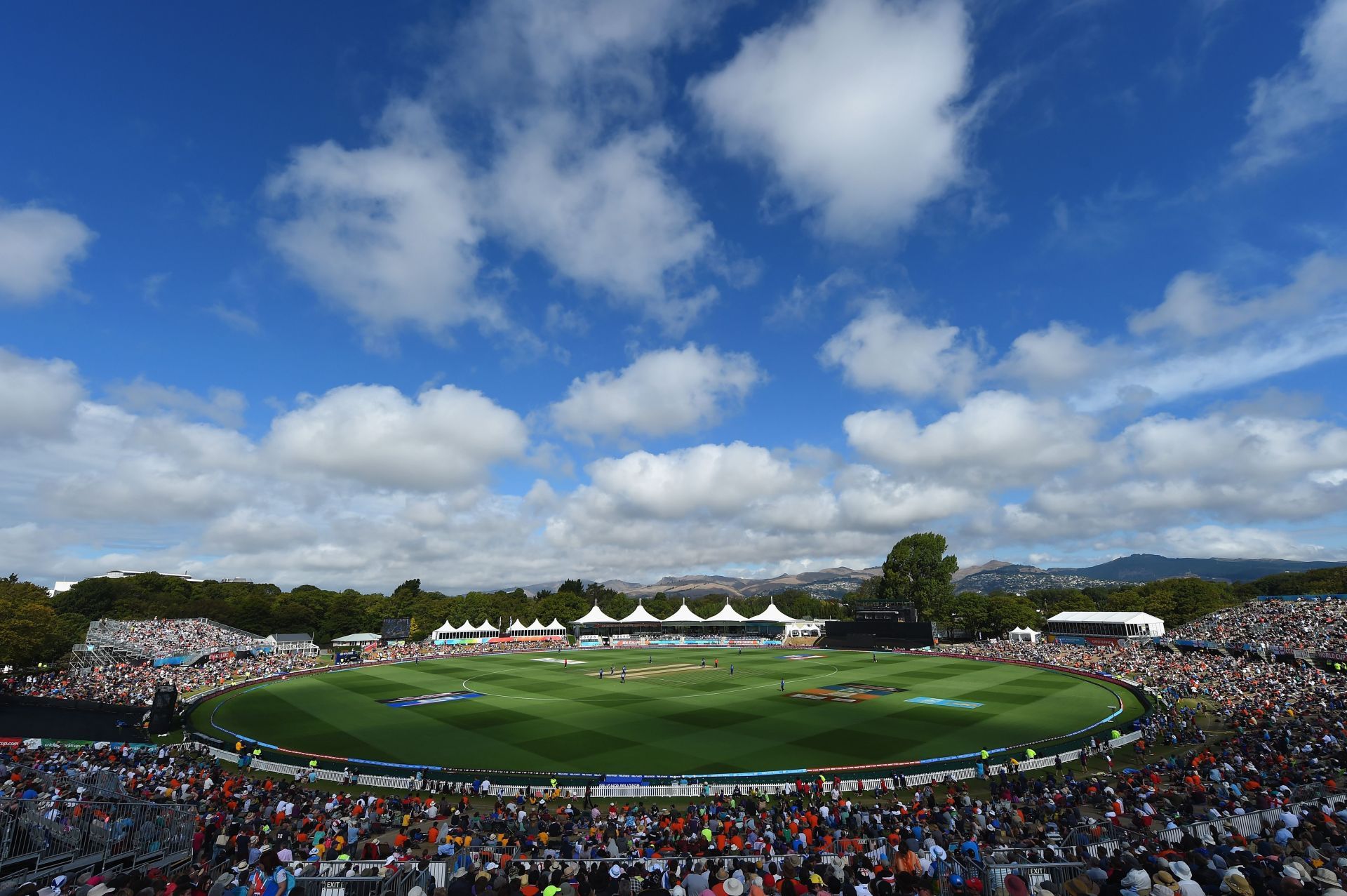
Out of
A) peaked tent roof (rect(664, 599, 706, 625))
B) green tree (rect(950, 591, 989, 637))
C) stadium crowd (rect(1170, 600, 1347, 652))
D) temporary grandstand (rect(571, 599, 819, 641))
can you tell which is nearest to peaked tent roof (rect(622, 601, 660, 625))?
temporary grandstand (rect(571, 599, 819, 641))

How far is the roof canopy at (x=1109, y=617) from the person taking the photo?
249 feet

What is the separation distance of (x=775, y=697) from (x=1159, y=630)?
62.1 meters

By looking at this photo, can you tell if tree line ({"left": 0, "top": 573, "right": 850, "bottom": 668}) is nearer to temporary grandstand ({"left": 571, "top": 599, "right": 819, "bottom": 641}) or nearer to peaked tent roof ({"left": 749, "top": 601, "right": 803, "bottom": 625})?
temporary grandstand ({"left": 571, "top": 599, "right": 819, "bottom": 641})

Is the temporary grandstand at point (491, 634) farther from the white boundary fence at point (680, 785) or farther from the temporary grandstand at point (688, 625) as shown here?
the white boundary fence at point (680, 785)

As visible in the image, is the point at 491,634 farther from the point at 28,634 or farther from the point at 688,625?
the point at 28,634

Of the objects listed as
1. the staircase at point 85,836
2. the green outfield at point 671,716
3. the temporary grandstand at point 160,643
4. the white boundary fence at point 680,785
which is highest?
the staircase at point 85,836

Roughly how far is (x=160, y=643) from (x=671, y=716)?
63189mm

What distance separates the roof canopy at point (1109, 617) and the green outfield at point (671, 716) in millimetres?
28724

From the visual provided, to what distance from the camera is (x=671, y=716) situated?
1453 inches

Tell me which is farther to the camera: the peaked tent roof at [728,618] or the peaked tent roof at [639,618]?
the peaked tent roof at [639,618]

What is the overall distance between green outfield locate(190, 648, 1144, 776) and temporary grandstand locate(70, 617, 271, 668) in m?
18.6

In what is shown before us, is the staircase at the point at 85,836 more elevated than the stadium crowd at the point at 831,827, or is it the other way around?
the staircase at the point at 85,836

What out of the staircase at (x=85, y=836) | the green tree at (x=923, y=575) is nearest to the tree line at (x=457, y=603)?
the green tree at (x=923, y=575)

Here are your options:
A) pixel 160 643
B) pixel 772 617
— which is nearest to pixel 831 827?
pixel 160 643
